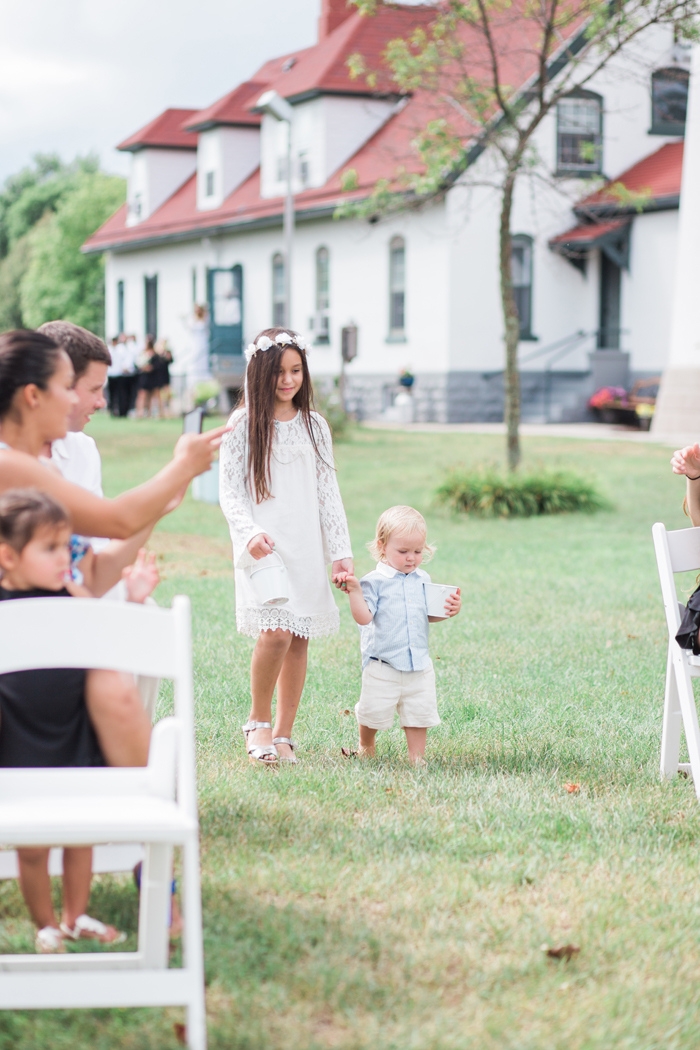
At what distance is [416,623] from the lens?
5.46m

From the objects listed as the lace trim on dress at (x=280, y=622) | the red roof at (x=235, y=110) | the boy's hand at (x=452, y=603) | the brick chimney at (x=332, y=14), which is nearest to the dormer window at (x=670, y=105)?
the brick chimney at (x=332, y=14)

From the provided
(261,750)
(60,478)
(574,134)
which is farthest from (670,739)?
(574,134)

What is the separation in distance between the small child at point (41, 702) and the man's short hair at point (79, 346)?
0.87 meters

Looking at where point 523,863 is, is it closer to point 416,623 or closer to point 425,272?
point 416,623

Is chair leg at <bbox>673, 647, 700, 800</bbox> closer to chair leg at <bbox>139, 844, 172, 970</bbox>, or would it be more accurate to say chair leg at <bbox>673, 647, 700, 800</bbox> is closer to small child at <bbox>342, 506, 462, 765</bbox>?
small child at <bbox>342, 506, 462, 765</bbox>

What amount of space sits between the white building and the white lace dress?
2066cm

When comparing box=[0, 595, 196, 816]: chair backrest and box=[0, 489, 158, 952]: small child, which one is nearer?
box=[0, 595, 196, 816]: chair backrest

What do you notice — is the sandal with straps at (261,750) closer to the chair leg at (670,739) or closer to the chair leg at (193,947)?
the chair leg at (670,739)

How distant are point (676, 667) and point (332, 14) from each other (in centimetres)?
3466

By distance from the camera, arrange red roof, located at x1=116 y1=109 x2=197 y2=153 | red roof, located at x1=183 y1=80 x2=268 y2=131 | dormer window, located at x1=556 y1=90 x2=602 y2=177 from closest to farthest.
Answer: dormer window, located at x1=556 y1=90 x2=602 y2=177
red roof, located at x1=183 y1=80 x2=268 y2=131
red roof, located at x1=116 y1=109 x2=197 y2=153

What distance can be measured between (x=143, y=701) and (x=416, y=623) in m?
1.86

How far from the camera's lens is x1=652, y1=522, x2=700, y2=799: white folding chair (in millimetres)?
4910

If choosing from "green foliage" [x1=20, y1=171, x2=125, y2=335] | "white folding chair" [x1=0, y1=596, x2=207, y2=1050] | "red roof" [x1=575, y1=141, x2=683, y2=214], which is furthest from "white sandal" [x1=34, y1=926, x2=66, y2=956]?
"green foliage" [x1=20, y1=171, x2=125, y2=335]

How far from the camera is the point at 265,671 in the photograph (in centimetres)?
554
